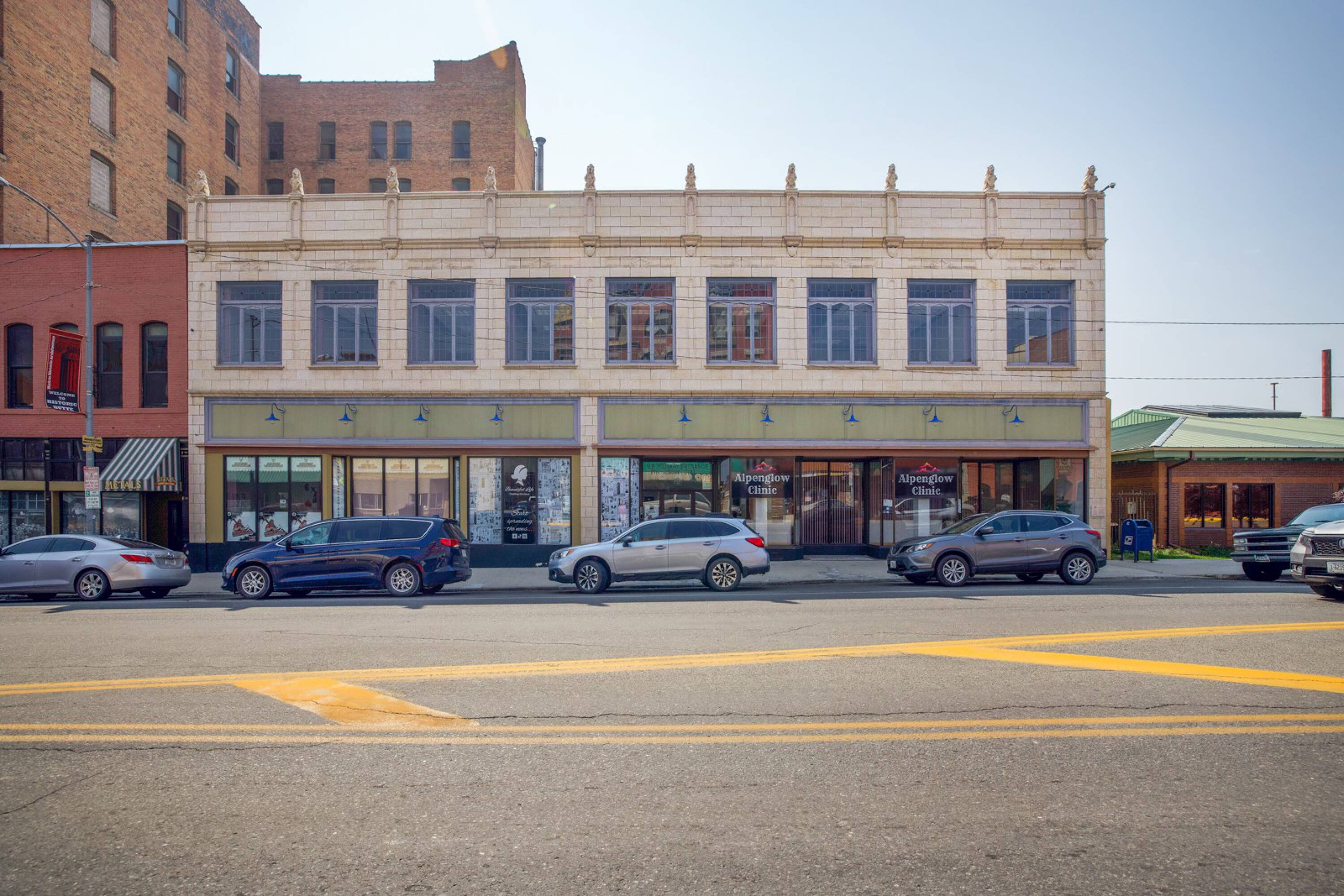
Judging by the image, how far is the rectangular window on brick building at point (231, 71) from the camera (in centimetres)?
3703

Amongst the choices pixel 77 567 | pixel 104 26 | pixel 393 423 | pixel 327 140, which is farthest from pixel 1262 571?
pixel 327 140

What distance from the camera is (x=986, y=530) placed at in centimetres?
1684

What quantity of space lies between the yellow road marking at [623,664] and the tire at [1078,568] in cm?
661

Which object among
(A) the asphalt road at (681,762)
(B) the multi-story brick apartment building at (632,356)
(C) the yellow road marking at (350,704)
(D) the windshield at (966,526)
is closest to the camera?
(A) the asphalt road at (681,762)

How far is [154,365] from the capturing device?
2283cm

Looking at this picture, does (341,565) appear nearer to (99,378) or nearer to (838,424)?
(99,378)

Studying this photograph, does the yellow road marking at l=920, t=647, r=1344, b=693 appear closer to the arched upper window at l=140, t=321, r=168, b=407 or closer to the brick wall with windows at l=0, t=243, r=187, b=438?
the brick wall with windows at l=0, t=243, r=187, b=438

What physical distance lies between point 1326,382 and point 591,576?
143ft

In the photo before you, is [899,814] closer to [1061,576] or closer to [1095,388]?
[1061,576]

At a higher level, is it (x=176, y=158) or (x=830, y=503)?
(x=176, y=158)

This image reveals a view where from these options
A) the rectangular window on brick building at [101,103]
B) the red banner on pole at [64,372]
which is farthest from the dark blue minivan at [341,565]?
the rectangular window on brick building at [101,103]

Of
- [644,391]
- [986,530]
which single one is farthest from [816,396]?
[986,530]

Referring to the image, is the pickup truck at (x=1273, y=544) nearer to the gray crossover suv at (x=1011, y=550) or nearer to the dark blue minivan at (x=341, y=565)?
the gray crossover suv at (x=1011, y=550)

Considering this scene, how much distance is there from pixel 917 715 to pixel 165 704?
6291mm
